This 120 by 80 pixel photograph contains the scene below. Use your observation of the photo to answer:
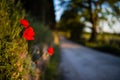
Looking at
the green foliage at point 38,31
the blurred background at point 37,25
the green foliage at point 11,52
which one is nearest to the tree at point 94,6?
the blurred background at point 37,25

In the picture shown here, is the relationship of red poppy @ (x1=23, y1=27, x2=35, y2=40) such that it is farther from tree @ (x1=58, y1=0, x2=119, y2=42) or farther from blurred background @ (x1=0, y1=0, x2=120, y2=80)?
tree @ (x1=58, y1=0, x2=119, y2=42)

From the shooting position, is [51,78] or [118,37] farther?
[118,37]

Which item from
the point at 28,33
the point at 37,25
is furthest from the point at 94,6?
the point at 28,33

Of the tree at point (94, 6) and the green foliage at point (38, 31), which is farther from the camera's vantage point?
the tree at point (94, 6)

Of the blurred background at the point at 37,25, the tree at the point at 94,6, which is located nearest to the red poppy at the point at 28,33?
the blurred background at the point at 37,25

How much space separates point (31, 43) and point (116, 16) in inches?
1049

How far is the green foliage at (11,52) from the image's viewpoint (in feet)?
12.1

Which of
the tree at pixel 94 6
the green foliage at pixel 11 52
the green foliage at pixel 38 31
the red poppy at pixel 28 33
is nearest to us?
the green foliage at pixel 11 52

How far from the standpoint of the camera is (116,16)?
30500 millimetres

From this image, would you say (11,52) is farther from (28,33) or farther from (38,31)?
(38,31)

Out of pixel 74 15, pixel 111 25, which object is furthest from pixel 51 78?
pixel 74 15

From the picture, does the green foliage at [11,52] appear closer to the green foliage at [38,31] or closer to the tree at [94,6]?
the green foliage at [38,31]

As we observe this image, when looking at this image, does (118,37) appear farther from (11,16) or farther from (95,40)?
(11,16)

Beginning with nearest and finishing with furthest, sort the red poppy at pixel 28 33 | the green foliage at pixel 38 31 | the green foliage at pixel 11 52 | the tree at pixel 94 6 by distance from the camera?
1. the green foliage at pixel 11 52
2. the red poppy at pixel 28 33
3. the green foliage at pixel 38 31
4. the tree at pixel 94 6
